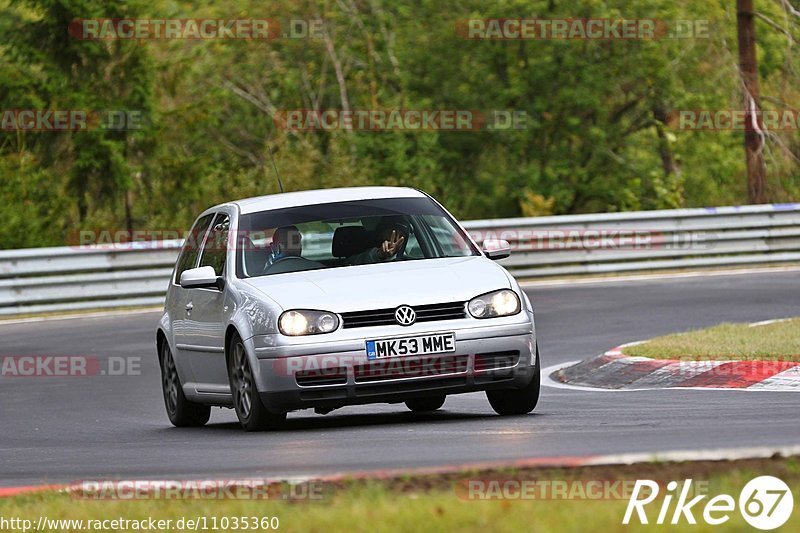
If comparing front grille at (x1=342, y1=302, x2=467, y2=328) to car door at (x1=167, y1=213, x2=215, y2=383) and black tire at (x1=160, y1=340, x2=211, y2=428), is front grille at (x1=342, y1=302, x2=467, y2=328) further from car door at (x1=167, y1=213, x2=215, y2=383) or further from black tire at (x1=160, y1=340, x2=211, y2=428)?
black tire at (x1=160, y1=340, x2=211, y2=428)

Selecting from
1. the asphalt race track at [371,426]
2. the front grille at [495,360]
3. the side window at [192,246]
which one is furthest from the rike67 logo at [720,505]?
the side window at [192,246]

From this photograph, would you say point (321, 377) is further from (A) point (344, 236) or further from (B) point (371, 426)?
(A) point (344, 236)

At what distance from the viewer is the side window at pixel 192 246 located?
1238 centimetres

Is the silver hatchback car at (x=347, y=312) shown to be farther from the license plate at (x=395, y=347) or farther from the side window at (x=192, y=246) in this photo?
the side window at (x=192, y=246)

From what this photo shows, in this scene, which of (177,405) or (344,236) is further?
(177,405)

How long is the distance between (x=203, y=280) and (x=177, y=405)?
4.92ft

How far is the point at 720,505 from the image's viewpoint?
5.72m

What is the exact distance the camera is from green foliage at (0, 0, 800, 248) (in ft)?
99.8

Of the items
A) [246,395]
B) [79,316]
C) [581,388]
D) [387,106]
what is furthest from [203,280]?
[387,106]

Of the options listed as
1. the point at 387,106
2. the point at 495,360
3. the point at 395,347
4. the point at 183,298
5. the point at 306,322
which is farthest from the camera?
the point at 387,106

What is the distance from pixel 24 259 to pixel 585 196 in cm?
1648

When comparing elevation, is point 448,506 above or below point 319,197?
below

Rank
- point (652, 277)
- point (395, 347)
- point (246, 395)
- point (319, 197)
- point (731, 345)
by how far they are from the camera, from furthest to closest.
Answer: point (652, 277) < point (731, 345) < point (319, 197) < point (246, 395) < point (395, 347)

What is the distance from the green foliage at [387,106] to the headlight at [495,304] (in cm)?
1791
